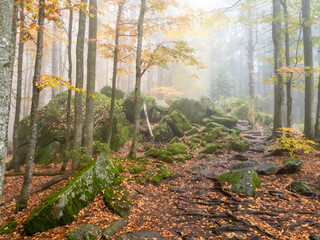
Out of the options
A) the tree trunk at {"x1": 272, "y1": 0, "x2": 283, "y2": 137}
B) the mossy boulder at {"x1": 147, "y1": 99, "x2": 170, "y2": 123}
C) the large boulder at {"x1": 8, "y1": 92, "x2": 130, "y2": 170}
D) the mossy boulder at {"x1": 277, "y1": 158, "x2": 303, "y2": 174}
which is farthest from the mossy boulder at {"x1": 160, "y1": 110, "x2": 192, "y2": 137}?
the mossy boulder at {"x1": 277, "y1": 158, "x2": 303, "y2": 174}

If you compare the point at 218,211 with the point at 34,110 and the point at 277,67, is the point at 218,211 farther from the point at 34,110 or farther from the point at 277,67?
the point at 277,67

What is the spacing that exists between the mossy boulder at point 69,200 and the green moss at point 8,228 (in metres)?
0.49

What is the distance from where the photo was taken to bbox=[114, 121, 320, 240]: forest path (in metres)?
3.67

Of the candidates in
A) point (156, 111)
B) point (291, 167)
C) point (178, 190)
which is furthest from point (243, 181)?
point (156, 111)

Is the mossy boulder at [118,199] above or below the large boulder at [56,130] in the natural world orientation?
below

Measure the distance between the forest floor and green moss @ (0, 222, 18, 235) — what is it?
0.12m

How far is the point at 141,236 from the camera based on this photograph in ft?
11.6

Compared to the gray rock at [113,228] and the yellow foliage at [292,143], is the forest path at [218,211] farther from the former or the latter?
the yellow foliage at [292,143]

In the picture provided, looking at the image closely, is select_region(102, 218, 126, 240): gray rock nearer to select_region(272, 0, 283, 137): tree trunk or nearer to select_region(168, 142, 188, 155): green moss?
select_region(168, 142, 188, 155): green moss

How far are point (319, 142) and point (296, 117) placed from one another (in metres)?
23.3

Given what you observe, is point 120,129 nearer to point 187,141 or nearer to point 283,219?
point 187,141

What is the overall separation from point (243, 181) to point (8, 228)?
618cm

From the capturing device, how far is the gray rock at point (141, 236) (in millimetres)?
3440

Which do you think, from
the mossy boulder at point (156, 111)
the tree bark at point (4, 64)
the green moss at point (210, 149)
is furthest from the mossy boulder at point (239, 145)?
the tree bark at point (4, 64)
